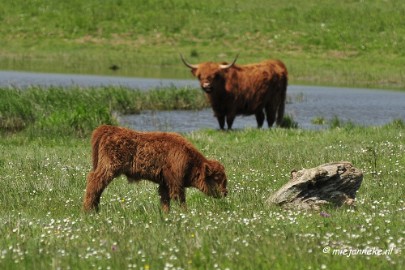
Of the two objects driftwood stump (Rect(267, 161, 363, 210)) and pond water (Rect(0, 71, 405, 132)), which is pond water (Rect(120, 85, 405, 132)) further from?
driftwood stump (Rect(267, 161, 363, 210))

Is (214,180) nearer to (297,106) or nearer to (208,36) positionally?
(297,106)

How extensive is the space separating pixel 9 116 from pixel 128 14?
27005mm

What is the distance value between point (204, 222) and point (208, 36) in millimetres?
36386

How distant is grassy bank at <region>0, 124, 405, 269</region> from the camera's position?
21.6 feet

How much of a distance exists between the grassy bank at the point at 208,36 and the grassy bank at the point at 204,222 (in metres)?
23.8

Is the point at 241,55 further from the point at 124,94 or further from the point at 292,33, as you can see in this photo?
the point at 124,94

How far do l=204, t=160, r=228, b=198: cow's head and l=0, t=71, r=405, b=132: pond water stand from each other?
1194cm

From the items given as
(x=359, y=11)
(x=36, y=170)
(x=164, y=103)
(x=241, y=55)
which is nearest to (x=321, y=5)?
(x=359, y=11)

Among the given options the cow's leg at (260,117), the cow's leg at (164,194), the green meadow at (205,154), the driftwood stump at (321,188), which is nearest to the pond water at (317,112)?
the cow's leg at (260,117)

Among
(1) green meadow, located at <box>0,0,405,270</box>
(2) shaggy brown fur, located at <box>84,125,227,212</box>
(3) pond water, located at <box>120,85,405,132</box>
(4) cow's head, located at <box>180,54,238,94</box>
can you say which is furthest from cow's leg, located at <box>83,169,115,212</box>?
(3) pond water, located at <box>120,85,405,132</box>

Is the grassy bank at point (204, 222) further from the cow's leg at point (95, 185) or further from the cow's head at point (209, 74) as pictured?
the cow's head at point (209, 74)

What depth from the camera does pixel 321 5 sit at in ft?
162

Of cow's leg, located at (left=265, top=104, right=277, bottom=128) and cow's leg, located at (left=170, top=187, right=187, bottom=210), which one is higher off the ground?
cow's leg, located at (left=170, top=187, right=187, bottom=210)

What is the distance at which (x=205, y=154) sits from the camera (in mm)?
14992
